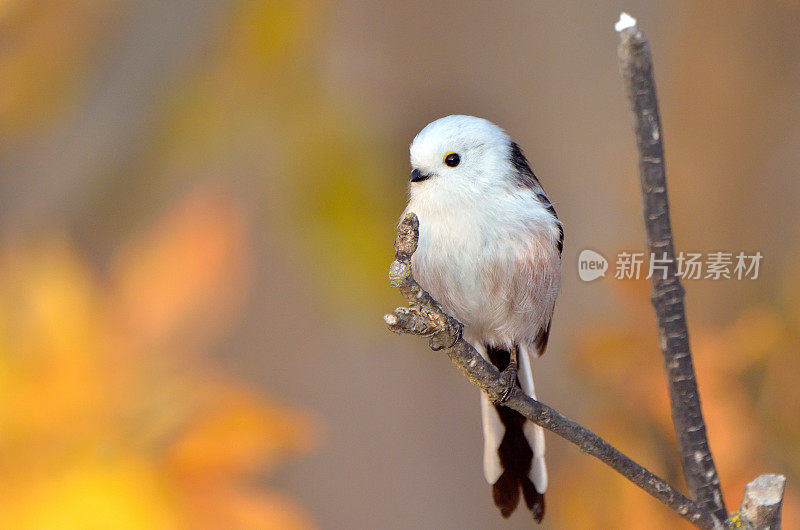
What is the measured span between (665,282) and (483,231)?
194 millimetres

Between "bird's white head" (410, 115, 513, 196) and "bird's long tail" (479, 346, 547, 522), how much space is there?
247 millimetres

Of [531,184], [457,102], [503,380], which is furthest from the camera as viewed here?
[457,102]

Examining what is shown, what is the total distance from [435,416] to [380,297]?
0.20m

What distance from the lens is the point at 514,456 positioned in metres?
0.92

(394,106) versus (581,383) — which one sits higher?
(394,106)

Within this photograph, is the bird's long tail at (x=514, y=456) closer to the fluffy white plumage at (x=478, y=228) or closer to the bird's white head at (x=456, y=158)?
the fluffy white plumage at (x=478, y=228)

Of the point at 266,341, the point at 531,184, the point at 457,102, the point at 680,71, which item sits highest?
the point at 680,71

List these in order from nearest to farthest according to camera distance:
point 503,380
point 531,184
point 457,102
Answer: point 503,380 → point 531,184 → point 457,102

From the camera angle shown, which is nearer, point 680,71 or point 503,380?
point 503,380

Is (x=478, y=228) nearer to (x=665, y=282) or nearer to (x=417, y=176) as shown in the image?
(x=417, y=176)

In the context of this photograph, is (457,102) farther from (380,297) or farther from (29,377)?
(29,377)

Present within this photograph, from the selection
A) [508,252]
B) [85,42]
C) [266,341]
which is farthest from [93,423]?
[508,252]

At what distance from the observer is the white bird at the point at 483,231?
2.47ft

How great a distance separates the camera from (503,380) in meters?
0.72
